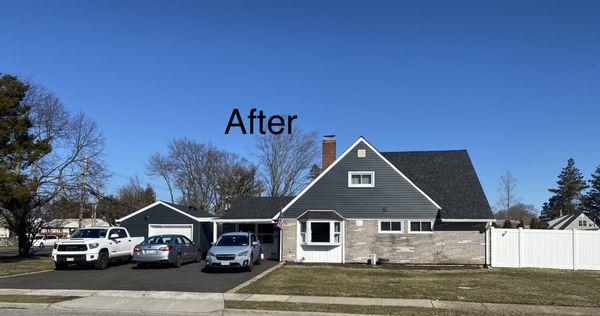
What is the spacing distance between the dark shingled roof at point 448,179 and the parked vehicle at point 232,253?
10.4 metres

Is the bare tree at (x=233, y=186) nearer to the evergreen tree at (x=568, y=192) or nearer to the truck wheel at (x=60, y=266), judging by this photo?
the truck wheel at (x=60, y=266)

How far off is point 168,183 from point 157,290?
164 feet

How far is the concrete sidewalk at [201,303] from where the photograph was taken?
13.4 m

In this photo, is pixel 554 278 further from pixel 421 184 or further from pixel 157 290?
pixel 157 290

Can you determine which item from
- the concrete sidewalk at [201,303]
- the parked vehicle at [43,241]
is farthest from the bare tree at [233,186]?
the concrete sidewalk at [201,303]

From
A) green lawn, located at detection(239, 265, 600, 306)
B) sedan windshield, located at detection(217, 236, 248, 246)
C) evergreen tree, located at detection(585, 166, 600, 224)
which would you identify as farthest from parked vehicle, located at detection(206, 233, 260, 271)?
evergreen tree, located at detection(585, 166, 600, 224)

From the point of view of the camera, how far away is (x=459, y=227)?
27953 mm

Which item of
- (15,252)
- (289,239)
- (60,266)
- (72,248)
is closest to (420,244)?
(289,239)

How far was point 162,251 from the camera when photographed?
23.9m

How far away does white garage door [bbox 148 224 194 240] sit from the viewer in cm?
3409

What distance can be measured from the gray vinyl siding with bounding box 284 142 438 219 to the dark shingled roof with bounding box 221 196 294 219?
338 cm

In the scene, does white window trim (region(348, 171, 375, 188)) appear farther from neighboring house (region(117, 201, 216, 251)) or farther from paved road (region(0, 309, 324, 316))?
paved road (region(0, 309, 324, 316))

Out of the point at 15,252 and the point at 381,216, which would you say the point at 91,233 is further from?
the point at 15,252

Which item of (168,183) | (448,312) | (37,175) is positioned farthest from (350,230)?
(168,183)
